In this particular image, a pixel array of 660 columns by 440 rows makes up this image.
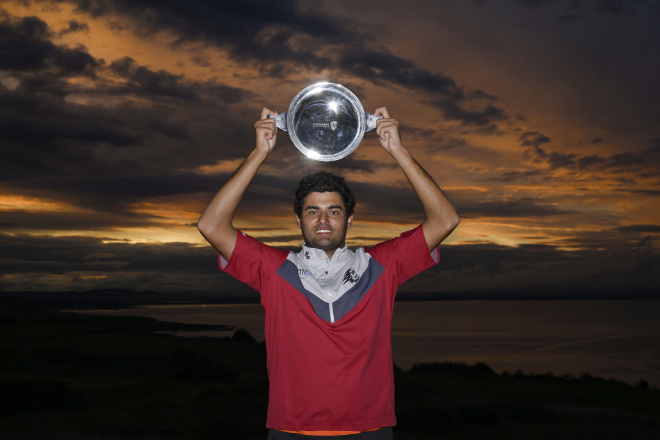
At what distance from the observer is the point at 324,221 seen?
388cm

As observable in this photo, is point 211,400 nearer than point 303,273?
No

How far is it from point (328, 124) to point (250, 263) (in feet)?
3.75

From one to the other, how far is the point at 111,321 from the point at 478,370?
52648 mm

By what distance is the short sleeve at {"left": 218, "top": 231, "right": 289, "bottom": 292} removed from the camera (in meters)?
3.90

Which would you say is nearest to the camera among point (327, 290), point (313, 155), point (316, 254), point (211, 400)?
point (327, 290)

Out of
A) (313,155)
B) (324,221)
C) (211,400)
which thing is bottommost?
(211,400)

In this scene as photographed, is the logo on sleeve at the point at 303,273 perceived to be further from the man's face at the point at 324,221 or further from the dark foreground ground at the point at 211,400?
the dark foreground ground at the point at 211,400

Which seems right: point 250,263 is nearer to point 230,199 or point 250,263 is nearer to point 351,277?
point 230,199

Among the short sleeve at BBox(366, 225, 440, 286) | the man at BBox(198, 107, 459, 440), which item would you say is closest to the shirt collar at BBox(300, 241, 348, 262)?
the man at BBox(198, 107, 459, 440)

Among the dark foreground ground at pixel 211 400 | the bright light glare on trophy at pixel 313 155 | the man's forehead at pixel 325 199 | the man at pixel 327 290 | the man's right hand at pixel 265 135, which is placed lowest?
the dark foreground ground at pixel 211 400

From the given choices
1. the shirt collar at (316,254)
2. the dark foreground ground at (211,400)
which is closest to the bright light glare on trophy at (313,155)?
the shirt collar at (316,254)

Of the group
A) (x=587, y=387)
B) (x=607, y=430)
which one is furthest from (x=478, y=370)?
(x=607, y=430)

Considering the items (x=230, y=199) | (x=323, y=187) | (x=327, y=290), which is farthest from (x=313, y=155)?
(x=327, y=290)

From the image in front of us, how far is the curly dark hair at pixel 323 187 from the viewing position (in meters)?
4.03
